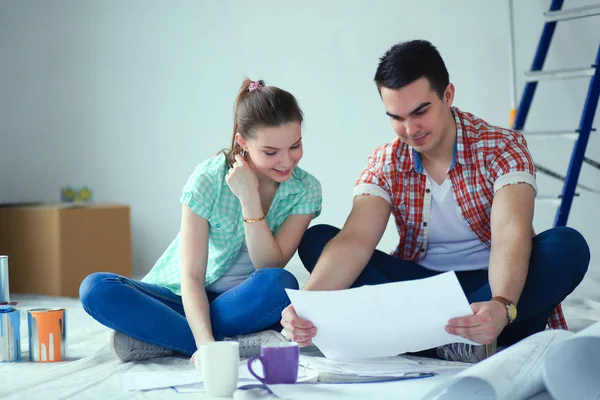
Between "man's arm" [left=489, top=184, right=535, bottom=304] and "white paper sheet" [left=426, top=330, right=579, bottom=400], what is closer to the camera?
"white paper sheet" [left=426, top=330, right=579, bottom=400]

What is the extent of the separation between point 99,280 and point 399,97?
34.2 inches

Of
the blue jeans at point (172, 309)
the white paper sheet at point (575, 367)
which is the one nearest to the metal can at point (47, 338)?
the blue jeans at point (172, 309)

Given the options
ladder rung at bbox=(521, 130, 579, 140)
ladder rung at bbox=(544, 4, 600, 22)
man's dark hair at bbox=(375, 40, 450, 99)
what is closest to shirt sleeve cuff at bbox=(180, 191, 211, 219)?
man's dark hair at bbox=(375, 40, 450, 99)

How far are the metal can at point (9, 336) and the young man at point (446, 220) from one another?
0.80m

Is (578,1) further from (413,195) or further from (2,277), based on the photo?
(2,277)

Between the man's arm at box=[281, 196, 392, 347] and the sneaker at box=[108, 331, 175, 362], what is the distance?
1.58ft

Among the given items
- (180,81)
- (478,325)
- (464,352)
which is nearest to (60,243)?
(180,81)

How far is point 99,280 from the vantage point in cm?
188

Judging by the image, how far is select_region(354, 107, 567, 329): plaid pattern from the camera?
1850 mm

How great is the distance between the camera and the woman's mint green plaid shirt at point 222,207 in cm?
194

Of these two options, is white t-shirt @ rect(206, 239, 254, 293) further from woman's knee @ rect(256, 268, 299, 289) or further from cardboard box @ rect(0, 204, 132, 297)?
cardboard box @ rect(0, 204, 132, 297)

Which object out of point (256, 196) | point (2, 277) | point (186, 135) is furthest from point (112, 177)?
point (256, 196)

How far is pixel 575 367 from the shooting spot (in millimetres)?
1386

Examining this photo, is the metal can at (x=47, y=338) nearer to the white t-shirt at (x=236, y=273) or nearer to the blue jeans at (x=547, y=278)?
the white t-shirt at (x=236, y=273)
